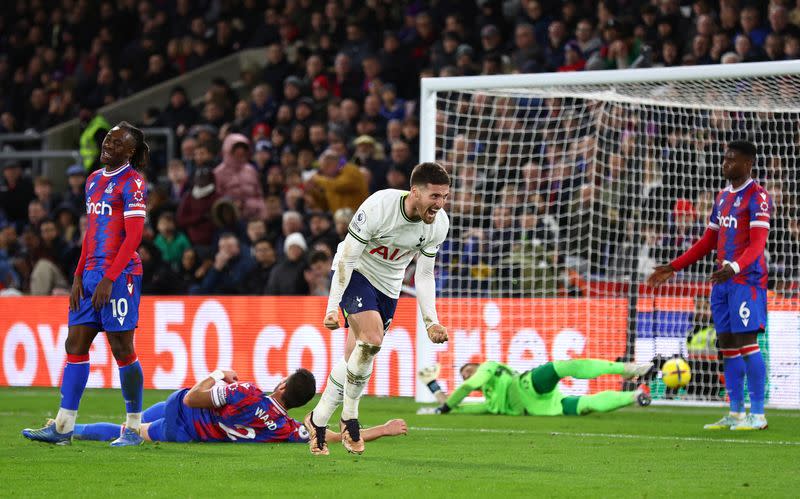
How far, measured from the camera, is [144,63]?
2355cm

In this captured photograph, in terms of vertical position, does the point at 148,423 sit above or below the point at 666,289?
below

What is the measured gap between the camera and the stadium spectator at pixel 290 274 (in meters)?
15.4

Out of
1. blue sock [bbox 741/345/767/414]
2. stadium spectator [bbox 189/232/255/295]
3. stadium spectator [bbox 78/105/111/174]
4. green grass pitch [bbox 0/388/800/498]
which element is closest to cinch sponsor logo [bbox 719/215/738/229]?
blue sock [bbox 741/345/767/414]

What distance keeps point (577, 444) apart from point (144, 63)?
16.4 meters

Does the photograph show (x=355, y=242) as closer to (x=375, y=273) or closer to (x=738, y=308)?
(x=375, y=273)

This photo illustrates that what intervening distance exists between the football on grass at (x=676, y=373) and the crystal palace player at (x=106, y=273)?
608cm

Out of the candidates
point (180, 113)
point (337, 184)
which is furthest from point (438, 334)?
point (180, 113)

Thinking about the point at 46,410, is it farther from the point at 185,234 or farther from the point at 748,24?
the point at 748,24

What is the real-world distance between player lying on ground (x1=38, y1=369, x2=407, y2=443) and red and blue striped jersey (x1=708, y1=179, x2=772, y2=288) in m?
3.87

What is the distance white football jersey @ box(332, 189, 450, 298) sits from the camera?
8047 millimetres

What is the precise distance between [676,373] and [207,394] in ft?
18.8

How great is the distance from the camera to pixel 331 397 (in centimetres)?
827

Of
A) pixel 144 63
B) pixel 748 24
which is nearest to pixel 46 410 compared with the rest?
pixel 748 24

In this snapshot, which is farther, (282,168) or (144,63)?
(144,63)
